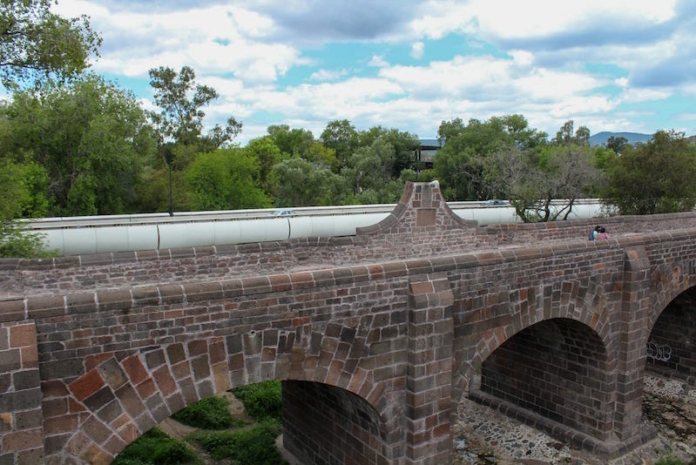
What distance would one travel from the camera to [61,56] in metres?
13.0

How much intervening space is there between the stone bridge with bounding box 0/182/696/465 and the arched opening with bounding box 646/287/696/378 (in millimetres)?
3057

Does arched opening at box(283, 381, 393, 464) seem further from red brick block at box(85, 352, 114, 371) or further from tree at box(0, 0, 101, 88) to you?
tree at box(0, 0, 101, 88)

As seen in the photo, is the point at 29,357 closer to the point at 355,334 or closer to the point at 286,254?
the point at 355,334

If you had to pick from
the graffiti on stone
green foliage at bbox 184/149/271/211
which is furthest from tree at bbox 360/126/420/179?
the graffiti on stone

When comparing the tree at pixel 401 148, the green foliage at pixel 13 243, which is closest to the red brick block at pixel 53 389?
the green foliage at pixel 13 243

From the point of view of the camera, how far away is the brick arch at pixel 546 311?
364 inches

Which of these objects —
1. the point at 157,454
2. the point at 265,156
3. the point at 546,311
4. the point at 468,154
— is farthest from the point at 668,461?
the point at 265,156

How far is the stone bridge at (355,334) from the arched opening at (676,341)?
306 centimetres

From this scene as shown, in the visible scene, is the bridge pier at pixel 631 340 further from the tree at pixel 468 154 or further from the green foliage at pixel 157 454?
the tree at pixel 468 154

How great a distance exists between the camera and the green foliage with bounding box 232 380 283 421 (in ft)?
44.7

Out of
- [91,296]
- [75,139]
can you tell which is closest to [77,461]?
[91,296]

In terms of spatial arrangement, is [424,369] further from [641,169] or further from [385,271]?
[641,169]

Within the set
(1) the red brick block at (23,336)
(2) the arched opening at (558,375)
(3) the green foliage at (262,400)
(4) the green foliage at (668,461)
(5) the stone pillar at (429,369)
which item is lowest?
(4) the green foliage at (668,461)

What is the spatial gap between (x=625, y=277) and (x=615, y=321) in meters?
0.97
